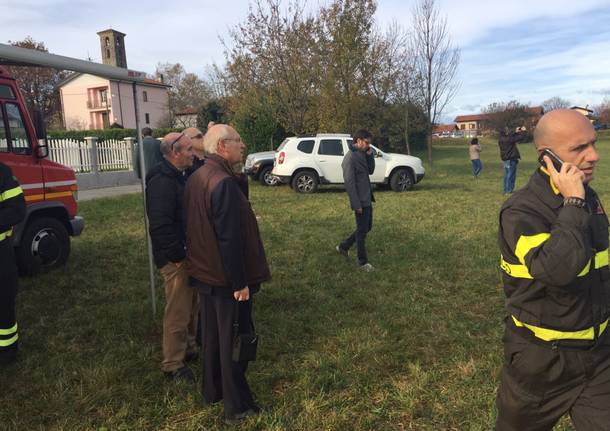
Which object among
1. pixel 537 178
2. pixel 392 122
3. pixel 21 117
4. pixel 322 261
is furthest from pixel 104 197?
pixel 392 122

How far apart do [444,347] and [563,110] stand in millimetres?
2767

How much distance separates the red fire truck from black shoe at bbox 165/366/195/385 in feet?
11.1

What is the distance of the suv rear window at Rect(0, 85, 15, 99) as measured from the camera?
231 inches

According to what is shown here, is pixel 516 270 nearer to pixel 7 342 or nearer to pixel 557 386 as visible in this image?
pixel 557 386

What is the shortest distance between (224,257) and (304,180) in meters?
11.6

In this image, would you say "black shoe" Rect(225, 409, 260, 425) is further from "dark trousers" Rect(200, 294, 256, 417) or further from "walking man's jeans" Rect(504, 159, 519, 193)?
"walking man's jeans" Rect(504, 159, 519, 193)

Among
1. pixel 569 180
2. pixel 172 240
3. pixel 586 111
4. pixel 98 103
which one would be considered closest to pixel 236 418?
pixel 172 240

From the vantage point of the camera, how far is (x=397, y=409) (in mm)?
3221

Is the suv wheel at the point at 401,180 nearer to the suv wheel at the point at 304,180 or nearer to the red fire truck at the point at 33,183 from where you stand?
the suv wheel at the point at 304,180

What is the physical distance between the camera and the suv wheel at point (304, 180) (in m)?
14.3

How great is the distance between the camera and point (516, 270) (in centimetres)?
193

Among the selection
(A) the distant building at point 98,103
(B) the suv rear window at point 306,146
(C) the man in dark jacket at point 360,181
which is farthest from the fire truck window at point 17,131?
(A) the distant building at point 98,103

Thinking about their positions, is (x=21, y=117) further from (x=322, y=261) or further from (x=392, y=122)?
(x=392, y=122)

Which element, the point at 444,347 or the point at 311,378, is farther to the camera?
the point at 444,347
